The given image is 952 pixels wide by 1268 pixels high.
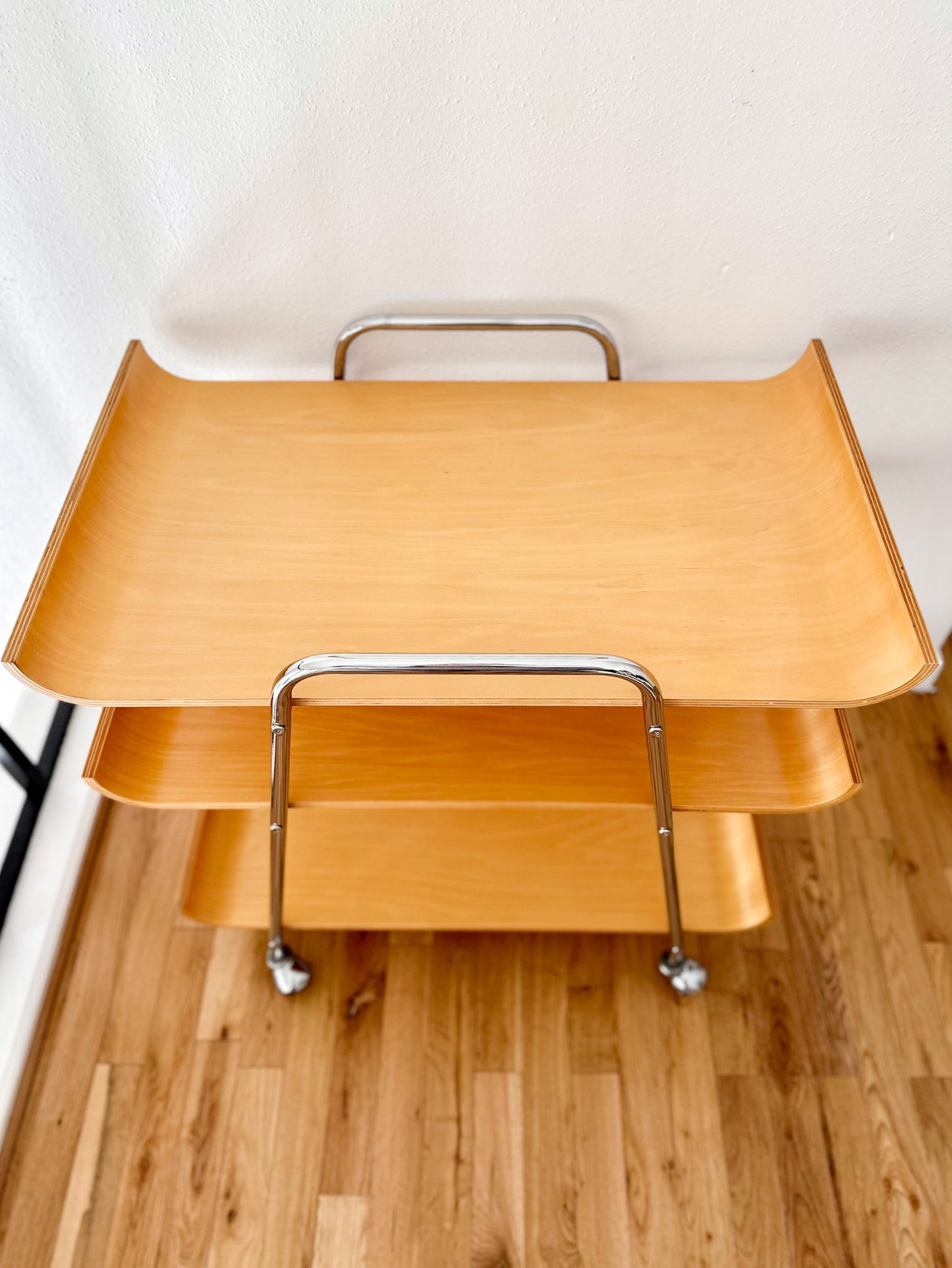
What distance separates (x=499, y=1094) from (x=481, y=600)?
78 cm

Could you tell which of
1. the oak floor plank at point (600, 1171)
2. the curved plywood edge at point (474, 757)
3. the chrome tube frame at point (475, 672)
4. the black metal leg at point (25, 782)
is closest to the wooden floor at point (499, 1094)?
the oak floor plank at point (600, 1171)

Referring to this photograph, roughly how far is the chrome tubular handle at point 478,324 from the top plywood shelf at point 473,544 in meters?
0.07

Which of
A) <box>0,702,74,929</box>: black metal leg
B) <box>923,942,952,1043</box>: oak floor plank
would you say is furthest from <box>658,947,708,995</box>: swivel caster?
<box>0,702,74,929</box>: black metal leg

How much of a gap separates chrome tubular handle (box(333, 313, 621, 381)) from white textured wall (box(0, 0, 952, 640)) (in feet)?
0.15

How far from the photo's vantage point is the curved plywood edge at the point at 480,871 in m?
1.33

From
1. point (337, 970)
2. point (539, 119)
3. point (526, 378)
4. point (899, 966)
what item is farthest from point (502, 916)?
point (539, 119)

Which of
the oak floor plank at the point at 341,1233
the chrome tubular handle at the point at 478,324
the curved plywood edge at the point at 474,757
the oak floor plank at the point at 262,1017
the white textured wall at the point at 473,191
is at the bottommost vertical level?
the oak floor plank at the point at 341,1233

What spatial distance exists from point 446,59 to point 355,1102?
135cm

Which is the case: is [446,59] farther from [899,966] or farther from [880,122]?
[899,966]

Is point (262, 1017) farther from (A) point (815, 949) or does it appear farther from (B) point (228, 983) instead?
(A) point (815, 949)

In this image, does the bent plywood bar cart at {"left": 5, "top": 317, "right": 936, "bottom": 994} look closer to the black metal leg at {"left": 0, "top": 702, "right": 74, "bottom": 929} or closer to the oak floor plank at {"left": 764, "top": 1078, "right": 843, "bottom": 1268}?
the oak floor plank at {"left": 764, "top": 1078, "right": 843, "bottom": 1268}

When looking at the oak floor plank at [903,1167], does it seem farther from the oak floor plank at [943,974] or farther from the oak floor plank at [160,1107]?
the oak floor plank at [160,1107]

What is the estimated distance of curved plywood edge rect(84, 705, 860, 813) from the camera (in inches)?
42.3

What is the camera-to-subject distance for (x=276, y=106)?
102cm
